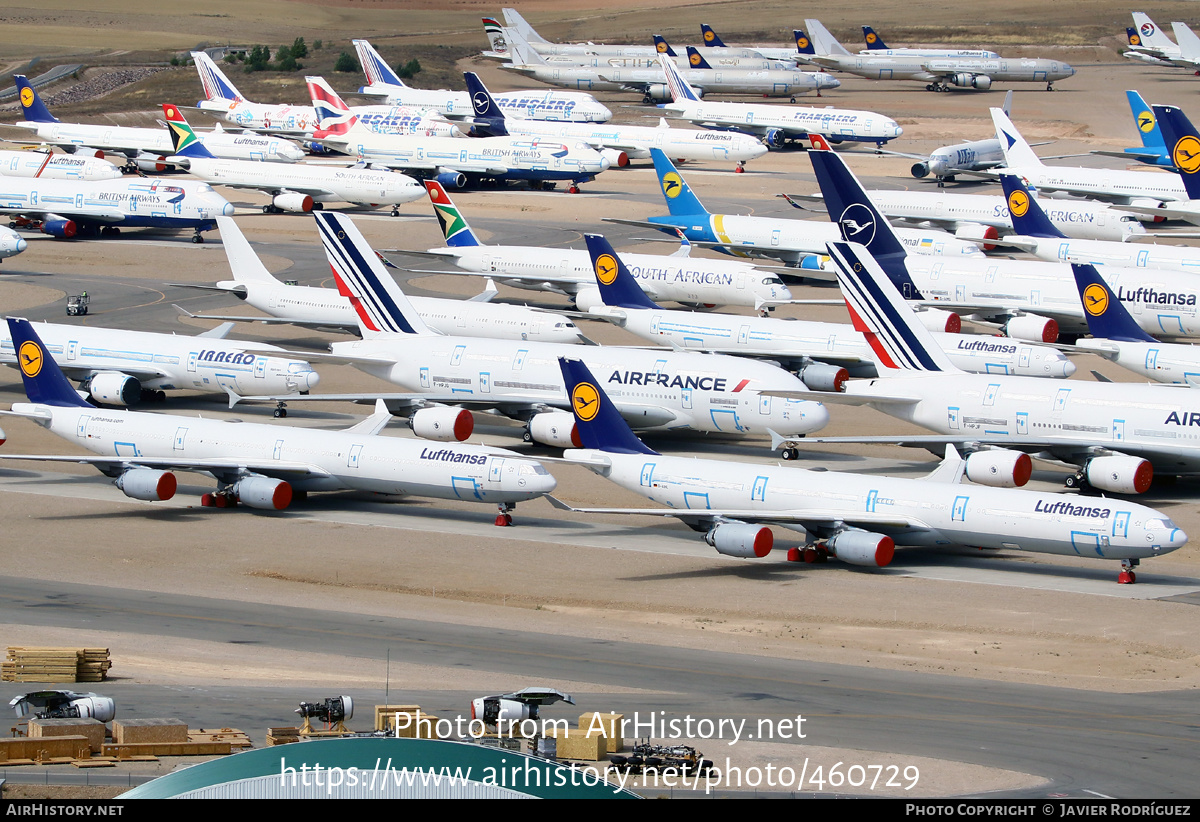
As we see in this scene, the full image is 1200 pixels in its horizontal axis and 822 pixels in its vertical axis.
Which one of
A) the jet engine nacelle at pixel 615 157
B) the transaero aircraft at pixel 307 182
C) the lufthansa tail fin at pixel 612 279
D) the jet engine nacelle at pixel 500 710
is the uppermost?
the jet engine nacelle at pixel 615 157

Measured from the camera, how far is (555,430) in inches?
2552

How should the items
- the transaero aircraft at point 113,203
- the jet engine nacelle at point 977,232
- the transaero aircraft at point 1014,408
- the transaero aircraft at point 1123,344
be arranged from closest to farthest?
the transaero aircraft at point 1014,408 → the transaero aircraft at point 1123,344 → the jet engine nacelle at point 977,232 → the transaero aircraft at point 113,203

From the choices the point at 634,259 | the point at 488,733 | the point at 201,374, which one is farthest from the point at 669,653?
the point at 634,259

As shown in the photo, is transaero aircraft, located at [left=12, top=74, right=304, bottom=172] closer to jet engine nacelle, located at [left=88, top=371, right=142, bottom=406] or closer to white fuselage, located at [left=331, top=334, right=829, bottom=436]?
jet engine nacelle, located at [left=88, top=371, right=142, bottom=406]

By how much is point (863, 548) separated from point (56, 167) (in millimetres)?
98134

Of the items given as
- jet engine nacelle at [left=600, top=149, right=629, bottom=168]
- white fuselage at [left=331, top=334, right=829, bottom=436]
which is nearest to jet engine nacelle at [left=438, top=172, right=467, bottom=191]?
jet engine nacelle at [left=600, top=149, right=629, bottom=168]

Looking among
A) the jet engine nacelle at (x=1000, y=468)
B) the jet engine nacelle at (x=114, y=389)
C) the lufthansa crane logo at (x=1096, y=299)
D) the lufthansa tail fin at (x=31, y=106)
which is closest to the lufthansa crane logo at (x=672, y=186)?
the lufthansa crane logo at (x=1096, y=299)

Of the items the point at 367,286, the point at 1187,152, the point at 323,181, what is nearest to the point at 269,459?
the point at 367,286

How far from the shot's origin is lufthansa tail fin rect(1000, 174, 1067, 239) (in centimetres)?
9875

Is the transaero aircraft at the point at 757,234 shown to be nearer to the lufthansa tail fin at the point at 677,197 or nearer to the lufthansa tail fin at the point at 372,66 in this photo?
the lufthansa tail fin at the point at 677,197

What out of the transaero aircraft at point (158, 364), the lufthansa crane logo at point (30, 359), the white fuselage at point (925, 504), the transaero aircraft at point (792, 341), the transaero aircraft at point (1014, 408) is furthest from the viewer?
the transaero aircraft at point (158, 364)

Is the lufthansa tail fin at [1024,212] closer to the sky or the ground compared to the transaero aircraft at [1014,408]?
closer to the sky

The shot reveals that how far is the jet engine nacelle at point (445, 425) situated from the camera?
65.6 m

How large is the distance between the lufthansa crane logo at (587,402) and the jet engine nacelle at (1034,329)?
115 feet
